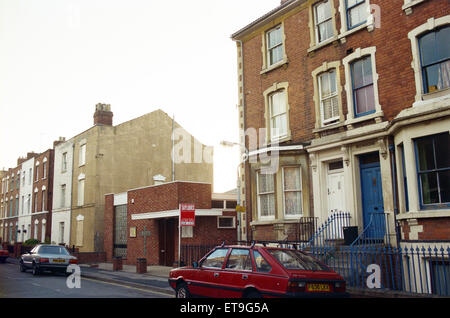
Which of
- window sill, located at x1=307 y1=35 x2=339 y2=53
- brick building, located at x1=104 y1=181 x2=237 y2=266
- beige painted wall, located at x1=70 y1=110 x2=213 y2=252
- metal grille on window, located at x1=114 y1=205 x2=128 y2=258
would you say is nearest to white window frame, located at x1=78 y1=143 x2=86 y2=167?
beige painted wall, located at x1=70 y1=110 x2=213 y2=252

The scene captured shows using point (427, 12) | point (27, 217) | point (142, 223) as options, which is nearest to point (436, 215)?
point (427, 12)

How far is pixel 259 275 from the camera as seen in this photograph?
8.74 m

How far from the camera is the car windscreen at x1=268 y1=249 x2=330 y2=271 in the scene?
8.92 metres

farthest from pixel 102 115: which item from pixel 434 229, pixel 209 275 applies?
pixel 434 229

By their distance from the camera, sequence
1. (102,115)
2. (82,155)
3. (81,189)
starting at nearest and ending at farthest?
1. (102,115)
2. (81,189)
3. (82,155)

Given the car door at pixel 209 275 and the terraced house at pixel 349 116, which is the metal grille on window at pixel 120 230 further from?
the car door at pixel 209 275

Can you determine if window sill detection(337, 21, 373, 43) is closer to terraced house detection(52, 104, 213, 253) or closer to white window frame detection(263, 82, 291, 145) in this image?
white window frame detection(263, 82, 291, 145)

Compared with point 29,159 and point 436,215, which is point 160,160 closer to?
point 29,159

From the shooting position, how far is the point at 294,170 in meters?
17.2

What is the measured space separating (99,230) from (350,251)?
75.2 feet

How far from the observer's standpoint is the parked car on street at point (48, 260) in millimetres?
19578

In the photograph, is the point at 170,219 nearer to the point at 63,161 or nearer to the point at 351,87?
the point at 351,87

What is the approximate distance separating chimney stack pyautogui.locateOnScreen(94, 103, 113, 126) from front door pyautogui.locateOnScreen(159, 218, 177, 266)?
11.6 m

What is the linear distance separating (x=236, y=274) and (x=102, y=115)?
26.0 meters
